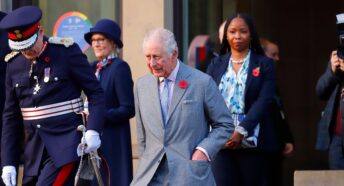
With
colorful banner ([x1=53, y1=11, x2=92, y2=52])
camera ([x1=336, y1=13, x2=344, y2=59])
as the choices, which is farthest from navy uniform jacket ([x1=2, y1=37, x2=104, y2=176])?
colorful banner ([x1=53, y1=11, x2=92, y2=52])

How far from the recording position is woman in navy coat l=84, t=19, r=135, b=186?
8.83 m

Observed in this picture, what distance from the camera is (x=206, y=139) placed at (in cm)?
699

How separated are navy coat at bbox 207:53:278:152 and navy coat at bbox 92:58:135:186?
0.74 meters

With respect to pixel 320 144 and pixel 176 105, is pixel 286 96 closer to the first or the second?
pixel 320 144

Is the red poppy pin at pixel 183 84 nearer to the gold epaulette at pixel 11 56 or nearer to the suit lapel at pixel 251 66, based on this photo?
the gold epaulette at pixel 11 56

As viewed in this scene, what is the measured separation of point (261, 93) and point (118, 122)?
1227 millimetres

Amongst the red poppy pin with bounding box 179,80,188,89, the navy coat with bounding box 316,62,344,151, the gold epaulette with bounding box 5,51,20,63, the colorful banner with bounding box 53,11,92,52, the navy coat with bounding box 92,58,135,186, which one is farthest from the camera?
the colorful banner with bounding box 53,11,92,52

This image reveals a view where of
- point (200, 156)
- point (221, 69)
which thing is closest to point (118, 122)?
point (221, 69)

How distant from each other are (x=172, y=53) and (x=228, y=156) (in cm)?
181

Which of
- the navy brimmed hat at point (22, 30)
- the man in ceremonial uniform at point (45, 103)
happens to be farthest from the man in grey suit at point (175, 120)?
the navy brimmed hat at point (22, 30)

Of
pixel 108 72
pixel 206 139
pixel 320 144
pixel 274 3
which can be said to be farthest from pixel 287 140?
pixel 274 3

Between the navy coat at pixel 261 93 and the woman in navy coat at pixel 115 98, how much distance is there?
2.49 feet

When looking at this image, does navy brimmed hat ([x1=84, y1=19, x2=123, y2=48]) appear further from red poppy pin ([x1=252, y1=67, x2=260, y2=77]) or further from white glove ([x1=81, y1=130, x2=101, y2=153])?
white glove ([x1=81, y1=130, x2=101, y2=153])

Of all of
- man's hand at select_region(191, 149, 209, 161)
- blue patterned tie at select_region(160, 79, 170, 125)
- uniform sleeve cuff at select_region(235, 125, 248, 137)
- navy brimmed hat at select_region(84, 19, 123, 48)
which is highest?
navy brimmed hat at select_region(84, 19, 123, 48)
